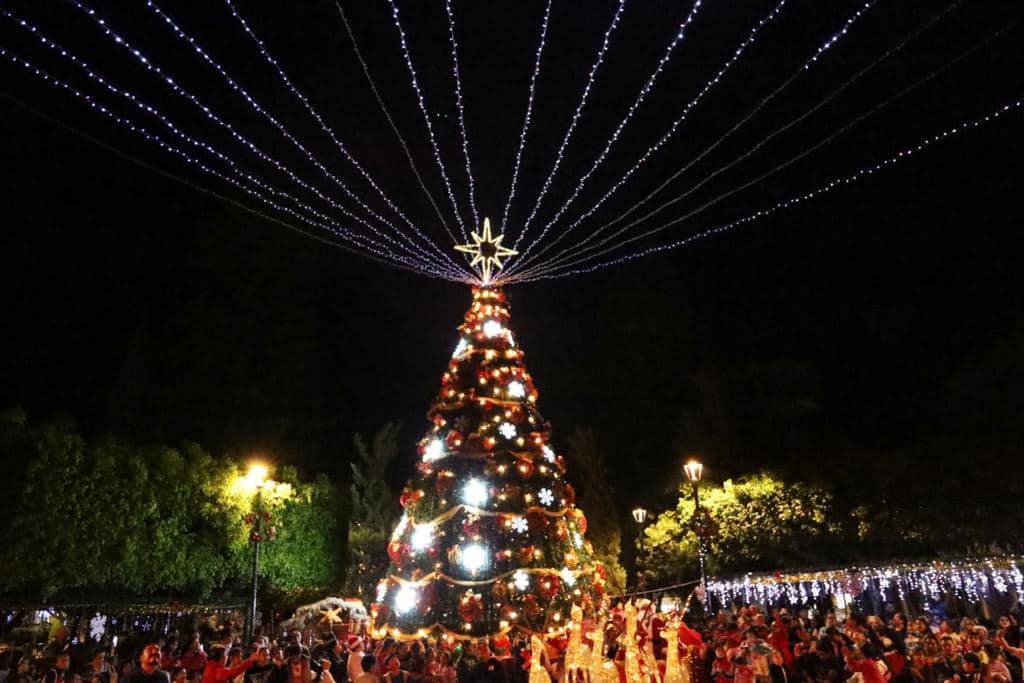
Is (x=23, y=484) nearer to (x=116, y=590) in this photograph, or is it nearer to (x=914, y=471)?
(x=116, y=590)

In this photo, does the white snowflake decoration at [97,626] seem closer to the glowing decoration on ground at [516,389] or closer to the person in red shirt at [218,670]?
the glowing decoration on ground at [516,389]

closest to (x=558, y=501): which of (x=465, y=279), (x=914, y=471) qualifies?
(x=465, y=279)

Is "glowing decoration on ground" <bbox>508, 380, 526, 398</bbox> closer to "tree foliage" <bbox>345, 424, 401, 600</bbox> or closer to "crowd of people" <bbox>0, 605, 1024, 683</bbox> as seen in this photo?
"crowd of people" <bbox>0, 605, 1024, 683</bbox>

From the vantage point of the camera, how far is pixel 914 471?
73.5 ft

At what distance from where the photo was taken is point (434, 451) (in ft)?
62.5

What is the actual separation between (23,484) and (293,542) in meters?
13.5

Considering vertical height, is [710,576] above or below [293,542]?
below

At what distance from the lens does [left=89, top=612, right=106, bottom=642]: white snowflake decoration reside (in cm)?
2356

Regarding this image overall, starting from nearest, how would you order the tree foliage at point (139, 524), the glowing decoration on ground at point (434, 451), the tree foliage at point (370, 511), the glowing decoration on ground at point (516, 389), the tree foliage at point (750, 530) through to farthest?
the glowing decoration on ground at point (434, 451)
the glowing decoration on ground at point (516, 389)
the tree foliage at point (139, 524)
the tree foliage at point (750, 530)
the tree foliage at point (370, 511)

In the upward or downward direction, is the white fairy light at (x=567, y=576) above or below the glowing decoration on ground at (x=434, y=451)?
below

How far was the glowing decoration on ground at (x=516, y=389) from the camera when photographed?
63.4ft

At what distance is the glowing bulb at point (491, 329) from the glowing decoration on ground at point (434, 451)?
9.85 ft

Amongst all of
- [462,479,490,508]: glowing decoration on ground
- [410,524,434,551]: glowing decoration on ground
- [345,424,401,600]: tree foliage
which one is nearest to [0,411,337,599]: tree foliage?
[345,424,401,600]: tree foliage


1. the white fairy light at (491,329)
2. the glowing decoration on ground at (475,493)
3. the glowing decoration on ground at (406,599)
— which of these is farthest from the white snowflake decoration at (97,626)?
the white fairy light at (491,329)
